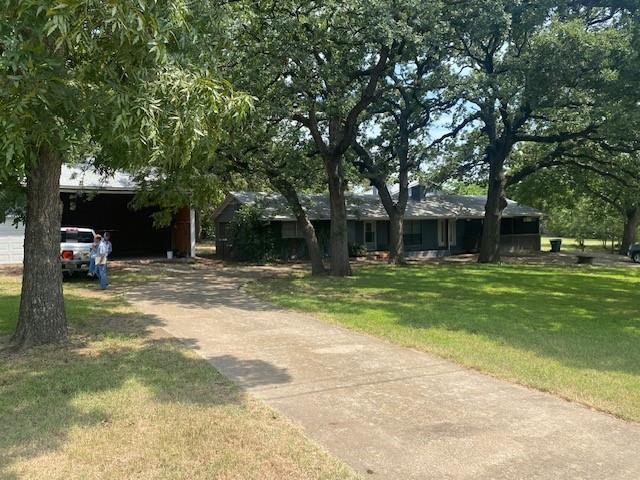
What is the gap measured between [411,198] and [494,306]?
23672mm

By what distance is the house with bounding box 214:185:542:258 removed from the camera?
28.2 m

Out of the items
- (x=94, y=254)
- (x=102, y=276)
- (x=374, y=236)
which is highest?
(x=374, y=236)

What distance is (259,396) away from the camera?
582 centimetres

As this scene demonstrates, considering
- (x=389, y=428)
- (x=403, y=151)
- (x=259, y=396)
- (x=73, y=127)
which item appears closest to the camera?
(x=389, y=428)

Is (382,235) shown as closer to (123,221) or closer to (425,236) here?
(425,236)

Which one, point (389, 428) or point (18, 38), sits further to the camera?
point (18, 38)

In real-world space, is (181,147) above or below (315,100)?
below

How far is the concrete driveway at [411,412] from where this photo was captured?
4191mm

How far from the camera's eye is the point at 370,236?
32.2m

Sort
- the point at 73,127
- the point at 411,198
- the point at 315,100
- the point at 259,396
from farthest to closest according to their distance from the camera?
1. the point at 411,198
2. the point at 315,100
3. the point at 73,127
4. the point at 259,396

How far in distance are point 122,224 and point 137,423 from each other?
28760 millimetres

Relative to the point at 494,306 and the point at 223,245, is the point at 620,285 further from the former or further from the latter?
the point at 223,245

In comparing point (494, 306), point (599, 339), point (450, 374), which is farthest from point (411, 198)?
point (450, 374)

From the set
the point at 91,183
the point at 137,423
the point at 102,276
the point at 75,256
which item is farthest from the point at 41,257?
the point at 91,183
